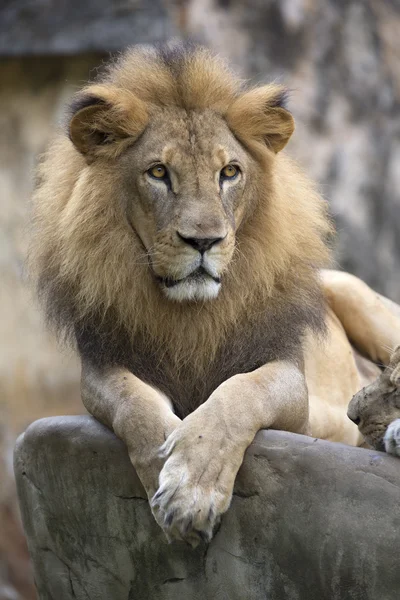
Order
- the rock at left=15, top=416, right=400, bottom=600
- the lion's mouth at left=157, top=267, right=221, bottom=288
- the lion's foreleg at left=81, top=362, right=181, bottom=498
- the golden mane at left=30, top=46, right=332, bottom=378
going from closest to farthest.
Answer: the rock at left=15, top=416, right=400, bottom=600 < the lion's foreleg at left=81, top=362, right=181, bottom=498 < the lion's mouth at left=157, top=267, right=221, bottom=288 < the golden mane at left=30, top=46, right=332, bottom=378

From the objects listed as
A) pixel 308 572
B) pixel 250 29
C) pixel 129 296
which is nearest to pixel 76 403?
pixel 250 29

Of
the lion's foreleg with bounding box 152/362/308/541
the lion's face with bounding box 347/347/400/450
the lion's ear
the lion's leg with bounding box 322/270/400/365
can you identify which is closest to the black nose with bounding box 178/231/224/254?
A: the lion's foreleg with bounding box 152/362/308/541

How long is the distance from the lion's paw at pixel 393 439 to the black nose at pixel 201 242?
0.87 metres

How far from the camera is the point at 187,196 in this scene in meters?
3.54

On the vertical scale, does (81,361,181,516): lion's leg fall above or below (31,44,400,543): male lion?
below

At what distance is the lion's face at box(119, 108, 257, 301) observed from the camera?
138 inches

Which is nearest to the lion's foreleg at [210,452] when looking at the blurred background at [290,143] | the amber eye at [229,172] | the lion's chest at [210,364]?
the lion's chest at [210,364]

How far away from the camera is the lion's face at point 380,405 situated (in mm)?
3035

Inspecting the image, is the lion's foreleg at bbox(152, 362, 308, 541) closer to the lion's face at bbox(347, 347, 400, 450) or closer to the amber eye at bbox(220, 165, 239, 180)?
the lion's face at bbox(347, 347, 400, 450)

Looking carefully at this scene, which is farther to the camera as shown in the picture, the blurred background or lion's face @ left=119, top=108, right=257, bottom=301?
the blurred background

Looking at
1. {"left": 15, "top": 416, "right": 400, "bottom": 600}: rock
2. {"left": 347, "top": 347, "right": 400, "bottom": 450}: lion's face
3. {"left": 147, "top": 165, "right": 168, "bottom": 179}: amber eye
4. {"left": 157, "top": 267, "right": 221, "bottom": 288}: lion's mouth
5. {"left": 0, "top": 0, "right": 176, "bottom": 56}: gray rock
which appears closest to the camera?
{"left": 15, "top": 416, "right": 400, "bottom": 600}: rock

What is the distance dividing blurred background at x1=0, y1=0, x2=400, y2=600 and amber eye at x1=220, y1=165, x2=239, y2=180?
178 inches

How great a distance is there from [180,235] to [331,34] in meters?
5.58

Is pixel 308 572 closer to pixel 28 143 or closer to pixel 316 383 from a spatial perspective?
pixel 316 383
